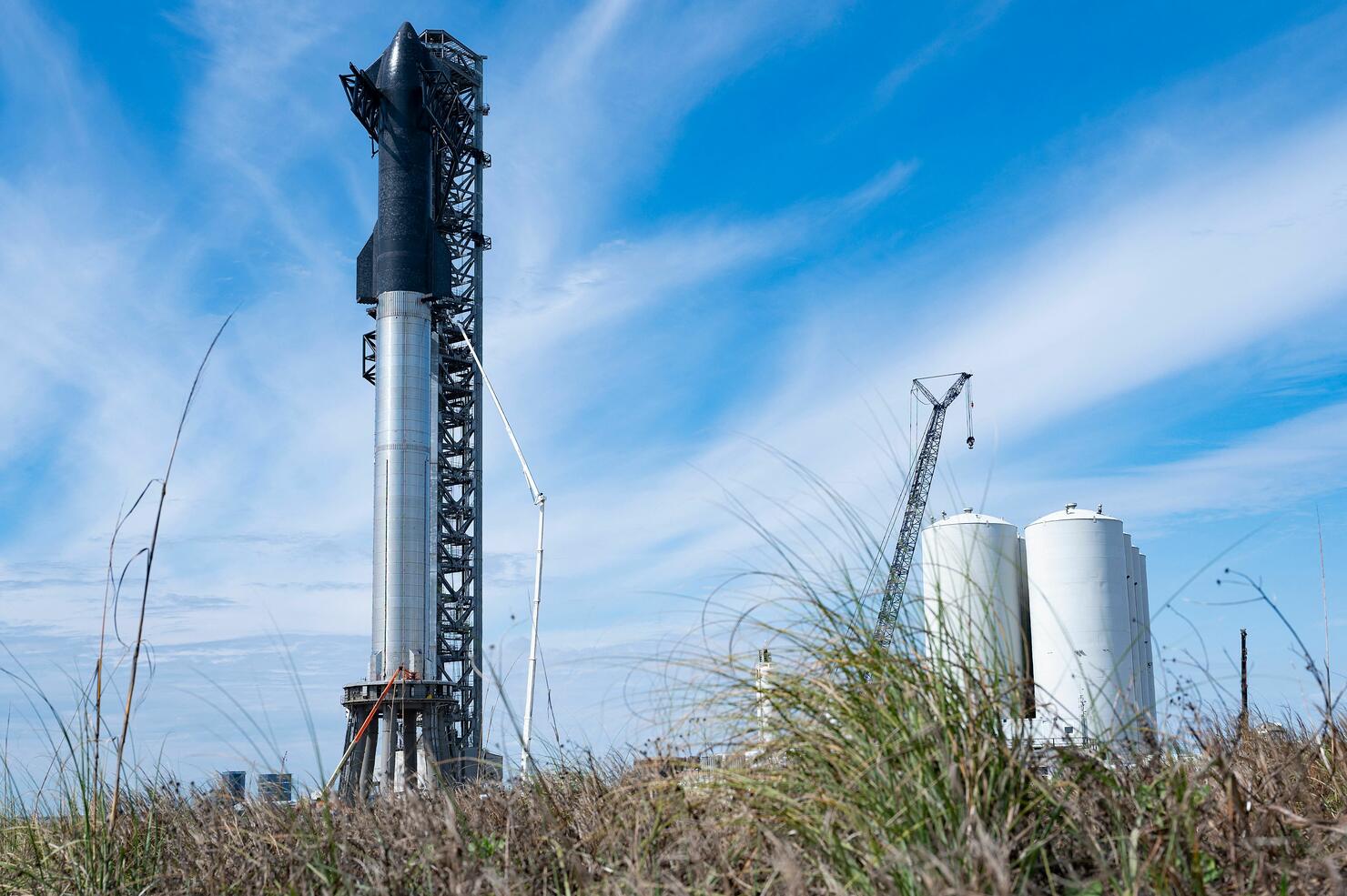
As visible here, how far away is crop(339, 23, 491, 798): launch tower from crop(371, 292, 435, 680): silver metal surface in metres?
0.05

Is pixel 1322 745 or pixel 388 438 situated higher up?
pixel 388 438

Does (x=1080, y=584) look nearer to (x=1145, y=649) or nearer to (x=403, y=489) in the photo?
(x=1145, y=649)

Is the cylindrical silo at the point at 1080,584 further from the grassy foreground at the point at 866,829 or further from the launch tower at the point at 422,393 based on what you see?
the grassy foreground at the point at 866,829

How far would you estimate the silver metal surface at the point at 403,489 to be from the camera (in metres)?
31.8

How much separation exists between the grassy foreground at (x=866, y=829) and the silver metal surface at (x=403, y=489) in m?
25.5

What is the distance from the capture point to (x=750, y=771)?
4848mm

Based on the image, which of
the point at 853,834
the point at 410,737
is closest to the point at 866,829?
the point at 853,834

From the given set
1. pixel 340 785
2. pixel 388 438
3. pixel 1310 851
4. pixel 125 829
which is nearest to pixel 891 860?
pixel 1310 851

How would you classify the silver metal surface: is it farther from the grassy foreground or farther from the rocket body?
the grassy foreground

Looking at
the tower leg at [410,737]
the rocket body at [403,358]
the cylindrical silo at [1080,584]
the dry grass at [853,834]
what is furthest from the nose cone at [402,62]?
the dry grass at [853,834]

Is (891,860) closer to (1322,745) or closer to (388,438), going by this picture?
(1322,745)

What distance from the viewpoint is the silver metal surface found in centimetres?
3180

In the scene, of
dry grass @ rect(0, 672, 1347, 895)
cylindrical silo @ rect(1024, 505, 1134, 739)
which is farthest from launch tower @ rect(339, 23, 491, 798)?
dry grass @ rect(0, 672, 1347, 895)

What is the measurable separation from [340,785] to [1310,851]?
22.9 feet
